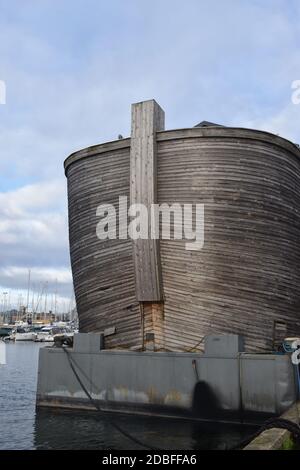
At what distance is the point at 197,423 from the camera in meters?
12.8

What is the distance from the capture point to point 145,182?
14.9 meters

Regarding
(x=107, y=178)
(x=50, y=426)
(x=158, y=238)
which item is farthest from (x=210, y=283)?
(x=50, y=426)

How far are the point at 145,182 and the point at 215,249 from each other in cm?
294

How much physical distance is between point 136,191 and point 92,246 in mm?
2411

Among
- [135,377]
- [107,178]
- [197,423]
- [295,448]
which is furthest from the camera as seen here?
[107,178]

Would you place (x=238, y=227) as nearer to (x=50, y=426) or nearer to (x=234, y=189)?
(x=234, y=189)

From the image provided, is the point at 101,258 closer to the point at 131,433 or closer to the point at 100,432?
the point at 100,432

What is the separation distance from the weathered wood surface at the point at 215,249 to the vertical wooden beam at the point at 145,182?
0.93ft

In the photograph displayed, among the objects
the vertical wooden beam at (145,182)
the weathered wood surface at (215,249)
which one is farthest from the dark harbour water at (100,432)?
the vertical wooden beam at (145,182)

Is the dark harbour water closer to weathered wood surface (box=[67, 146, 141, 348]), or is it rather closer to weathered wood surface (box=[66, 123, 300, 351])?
weathered wood surface (box=[66, 123, 300, 351])

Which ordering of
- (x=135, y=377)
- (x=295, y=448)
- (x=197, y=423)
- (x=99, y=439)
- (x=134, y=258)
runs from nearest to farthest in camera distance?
(x=295, y=448), (x=99, y=439), (x=197, y=423), (x=135, y=377), (x=134, y=258)

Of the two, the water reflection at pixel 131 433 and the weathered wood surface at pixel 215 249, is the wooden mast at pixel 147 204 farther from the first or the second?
the water reflection at pixel 131 433

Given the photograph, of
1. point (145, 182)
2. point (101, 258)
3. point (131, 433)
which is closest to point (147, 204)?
point (145, 182)

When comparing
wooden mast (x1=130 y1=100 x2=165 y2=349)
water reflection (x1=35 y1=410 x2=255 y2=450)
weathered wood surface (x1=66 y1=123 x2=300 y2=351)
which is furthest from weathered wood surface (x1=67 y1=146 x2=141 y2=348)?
water reflection (x1=35 y1=410 x2=255 y2=450)
